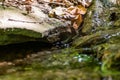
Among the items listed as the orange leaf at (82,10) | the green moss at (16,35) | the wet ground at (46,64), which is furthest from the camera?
the orange leaf at (82,10)

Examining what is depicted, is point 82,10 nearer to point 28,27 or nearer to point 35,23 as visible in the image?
point 35,23

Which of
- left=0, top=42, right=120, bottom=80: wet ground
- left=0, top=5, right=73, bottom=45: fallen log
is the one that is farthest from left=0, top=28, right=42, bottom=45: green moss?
left=0, top=42, right=120, bottom=80: wet ground

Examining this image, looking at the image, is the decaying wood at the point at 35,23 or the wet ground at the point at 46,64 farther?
the decaying wood at the point at 35,23

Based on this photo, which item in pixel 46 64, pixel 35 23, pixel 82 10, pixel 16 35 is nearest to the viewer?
pixel 46 64

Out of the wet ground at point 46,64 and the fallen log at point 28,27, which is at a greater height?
the fallen log at point 28,27

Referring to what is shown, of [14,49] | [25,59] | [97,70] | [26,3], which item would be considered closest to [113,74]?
[97,70]

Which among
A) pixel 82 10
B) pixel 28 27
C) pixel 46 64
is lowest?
pixel 46 64

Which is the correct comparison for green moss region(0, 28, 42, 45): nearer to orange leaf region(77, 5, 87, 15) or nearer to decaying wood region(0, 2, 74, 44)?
decaying wood region(0, 2, 74, 44)

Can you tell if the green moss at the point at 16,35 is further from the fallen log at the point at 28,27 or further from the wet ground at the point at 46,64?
the wet ground at the point at 46,64

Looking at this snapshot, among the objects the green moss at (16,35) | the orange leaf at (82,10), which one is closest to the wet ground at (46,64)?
the green moss at (16,35)

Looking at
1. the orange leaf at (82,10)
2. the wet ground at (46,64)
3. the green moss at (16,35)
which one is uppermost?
the orange leaf at (82,10)

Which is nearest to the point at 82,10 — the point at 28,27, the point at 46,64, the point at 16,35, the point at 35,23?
the point at 35,23
